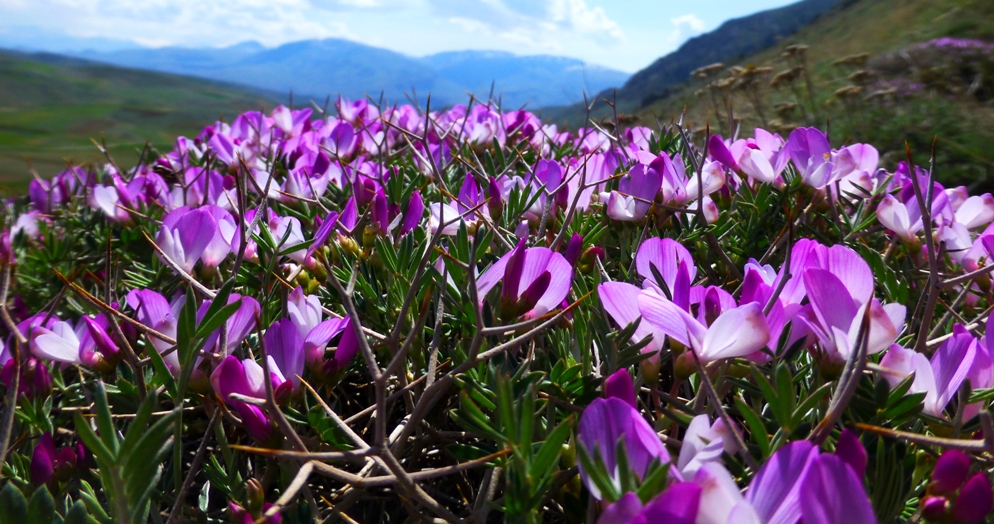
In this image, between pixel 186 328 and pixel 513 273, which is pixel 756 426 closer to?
pixel 513 273

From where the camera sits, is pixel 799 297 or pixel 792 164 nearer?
pixel 799 297

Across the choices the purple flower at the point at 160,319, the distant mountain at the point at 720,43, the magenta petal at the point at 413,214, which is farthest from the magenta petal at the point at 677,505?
the distant mountain at the point at 720,43

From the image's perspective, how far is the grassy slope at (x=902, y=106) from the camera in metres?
5.29

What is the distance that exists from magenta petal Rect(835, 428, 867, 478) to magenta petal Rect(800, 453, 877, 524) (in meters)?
0.06

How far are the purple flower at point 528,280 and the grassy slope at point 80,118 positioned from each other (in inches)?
66.7

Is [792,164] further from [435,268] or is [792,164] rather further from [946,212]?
[435,268]

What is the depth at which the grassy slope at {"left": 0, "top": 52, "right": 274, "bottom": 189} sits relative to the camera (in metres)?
4.25

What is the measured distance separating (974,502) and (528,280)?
440 millimetres

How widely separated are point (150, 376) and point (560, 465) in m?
0.59

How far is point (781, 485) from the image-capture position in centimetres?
41

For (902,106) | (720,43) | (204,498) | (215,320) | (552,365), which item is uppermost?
(720,43)

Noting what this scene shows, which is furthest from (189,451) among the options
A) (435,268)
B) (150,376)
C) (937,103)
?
(937,103)

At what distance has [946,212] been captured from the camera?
100cm

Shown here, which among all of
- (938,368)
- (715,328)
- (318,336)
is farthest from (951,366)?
(318,336)
